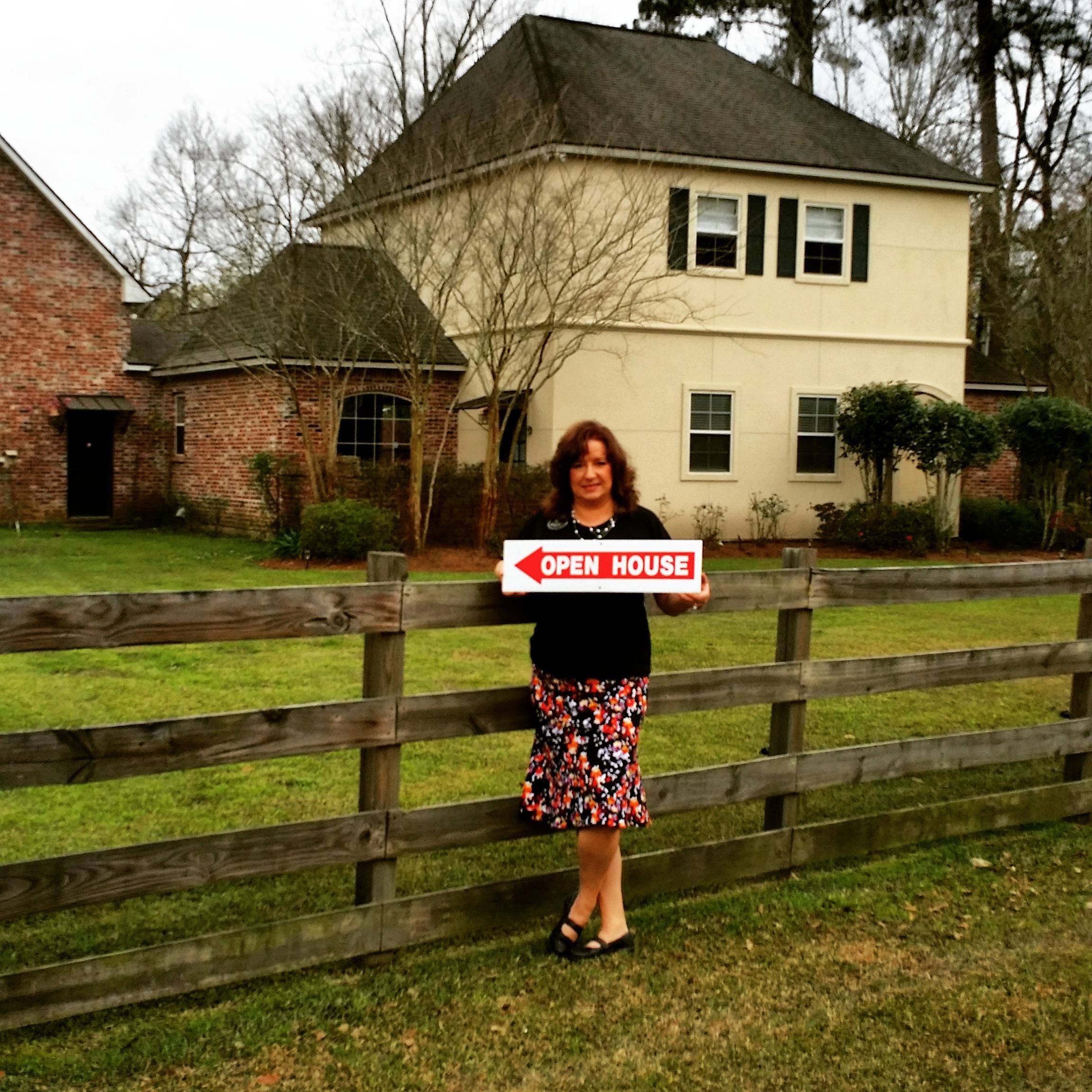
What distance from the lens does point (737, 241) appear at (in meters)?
22.4

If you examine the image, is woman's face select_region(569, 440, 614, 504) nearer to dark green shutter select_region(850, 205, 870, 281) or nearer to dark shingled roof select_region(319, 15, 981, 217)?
dark shingled roof select_region(319, 15, 981, 217)

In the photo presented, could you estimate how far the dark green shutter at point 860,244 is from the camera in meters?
23.5

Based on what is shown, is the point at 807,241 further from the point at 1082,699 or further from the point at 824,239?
the point at 1082,699

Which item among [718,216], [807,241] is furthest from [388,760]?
[807,241]

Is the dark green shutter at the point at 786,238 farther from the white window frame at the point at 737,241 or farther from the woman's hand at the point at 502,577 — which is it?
the woman's hand at the point at 502,577

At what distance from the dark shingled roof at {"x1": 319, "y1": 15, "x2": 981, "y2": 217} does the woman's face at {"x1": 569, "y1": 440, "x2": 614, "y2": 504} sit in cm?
1535

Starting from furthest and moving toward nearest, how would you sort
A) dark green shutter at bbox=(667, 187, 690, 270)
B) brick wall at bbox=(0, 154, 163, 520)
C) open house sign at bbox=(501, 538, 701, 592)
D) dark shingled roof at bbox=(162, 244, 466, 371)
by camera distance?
brick wall at bbox=(0, 154, 163, 520) < dark green shutter at bbox=(667, 187, 690, 270) < dark shingled roof at bbox=(162, 244, 466, 371) < open house sign at bbox=(501, 538, 701, 592)

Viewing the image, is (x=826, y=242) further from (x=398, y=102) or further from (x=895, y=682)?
(x=895, y=682)

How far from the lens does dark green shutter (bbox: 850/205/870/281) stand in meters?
23.5

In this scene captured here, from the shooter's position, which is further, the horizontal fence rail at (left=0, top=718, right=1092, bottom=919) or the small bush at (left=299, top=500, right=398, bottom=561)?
the small bush at (left=299, top=500, right=398, bottom=561)

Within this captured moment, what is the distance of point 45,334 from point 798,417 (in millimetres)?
14197

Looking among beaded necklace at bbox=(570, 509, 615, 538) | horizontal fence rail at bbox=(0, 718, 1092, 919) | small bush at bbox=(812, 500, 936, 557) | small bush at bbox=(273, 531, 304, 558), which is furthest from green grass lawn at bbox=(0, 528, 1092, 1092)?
small bush at bbox=(812, 500, 936, 557)

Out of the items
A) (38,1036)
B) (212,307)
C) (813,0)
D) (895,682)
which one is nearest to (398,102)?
(212,307)

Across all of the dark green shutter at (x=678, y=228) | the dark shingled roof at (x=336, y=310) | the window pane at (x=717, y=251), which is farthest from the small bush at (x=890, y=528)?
the dark shingled roof at (x=336, y=310)
